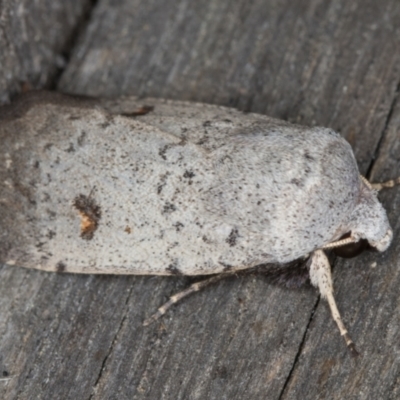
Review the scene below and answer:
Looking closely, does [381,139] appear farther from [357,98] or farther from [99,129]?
[99,129]

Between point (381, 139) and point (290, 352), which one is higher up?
point (381, 139)

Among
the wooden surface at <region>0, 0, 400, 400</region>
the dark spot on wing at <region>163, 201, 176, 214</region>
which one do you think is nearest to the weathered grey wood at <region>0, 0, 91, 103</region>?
the wooden surface at <region>0, 0, 400, 400</region>

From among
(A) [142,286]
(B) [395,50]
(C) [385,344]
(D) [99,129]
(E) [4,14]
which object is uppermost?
(B) [395,50]

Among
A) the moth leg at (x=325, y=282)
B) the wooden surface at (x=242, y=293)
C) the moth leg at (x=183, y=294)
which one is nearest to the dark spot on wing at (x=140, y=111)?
the wooden surface at (x=242, y=293)

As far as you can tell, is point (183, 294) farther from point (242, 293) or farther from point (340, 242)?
point (340, 242)

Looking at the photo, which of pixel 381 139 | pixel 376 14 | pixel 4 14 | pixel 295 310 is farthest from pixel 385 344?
pixel 4 14

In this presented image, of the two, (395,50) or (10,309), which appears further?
(395,50)
